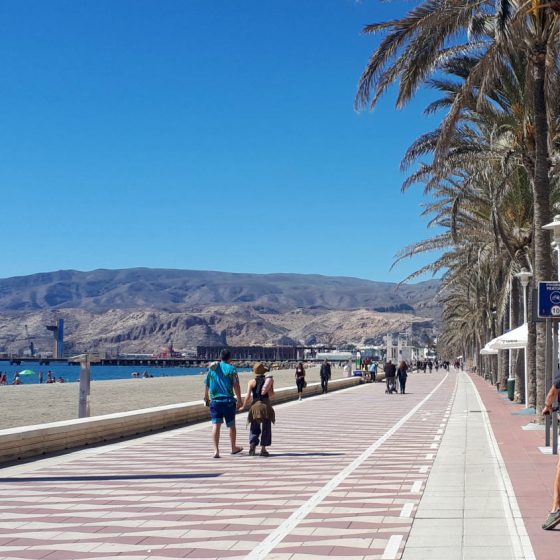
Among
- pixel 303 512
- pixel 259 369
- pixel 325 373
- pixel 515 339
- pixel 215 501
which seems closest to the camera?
pixel 303 512

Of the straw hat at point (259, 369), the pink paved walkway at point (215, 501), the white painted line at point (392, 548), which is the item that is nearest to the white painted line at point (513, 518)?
the pink paved walkway at point (215, 501)

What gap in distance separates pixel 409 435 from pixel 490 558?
468 inches

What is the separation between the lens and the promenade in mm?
7469

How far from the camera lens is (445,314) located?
92812mm

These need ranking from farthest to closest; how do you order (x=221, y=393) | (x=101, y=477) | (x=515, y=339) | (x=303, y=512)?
(x=515, y=339), (x=221, y=393), (x=101, y=477), (x=303, y=512)

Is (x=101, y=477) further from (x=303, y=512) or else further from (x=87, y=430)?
(x=87, y=430)

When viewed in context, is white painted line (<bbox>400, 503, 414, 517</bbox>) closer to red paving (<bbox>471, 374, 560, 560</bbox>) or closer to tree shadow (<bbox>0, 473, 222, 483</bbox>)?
red paving (<bbox>471, 374, 560, 560</bbox>)

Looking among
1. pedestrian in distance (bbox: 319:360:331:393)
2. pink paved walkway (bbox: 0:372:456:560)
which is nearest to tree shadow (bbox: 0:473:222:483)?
pink paved walkway (bbox: 0:372:456:560)

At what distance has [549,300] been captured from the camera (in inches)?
588

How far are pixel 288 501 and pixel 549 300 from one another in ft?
22.7

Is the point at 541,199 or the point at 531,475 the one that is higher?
the point at 541,199

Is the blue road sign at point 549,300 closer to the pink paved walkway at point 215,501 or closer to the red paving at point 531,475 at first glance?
the red paving at point 531,475

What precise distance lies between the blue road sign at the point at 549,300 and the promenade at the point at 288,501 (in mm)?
2272

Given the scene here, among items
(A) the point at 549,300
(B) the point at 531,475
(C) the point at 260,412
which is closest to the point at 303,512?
(B) the point at 531,475
